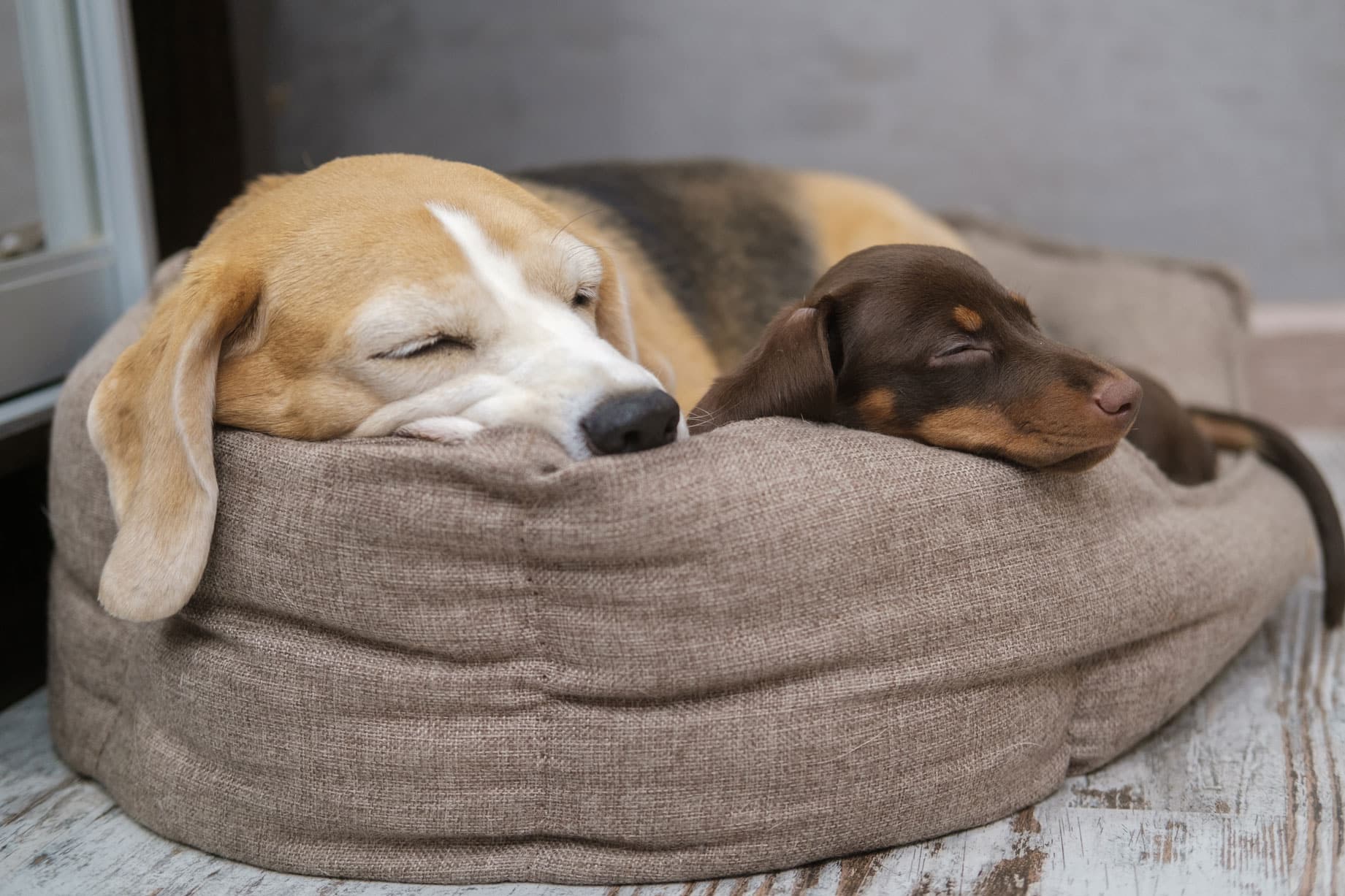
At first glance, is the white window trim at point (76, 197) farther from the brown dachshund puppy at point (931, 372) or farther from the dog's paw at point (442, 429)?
the brown dachshund puppy at point (931, 372)

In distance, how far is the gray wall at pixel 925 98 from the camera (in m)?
4.33

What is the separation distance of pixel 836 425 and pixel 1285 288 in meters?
3.26

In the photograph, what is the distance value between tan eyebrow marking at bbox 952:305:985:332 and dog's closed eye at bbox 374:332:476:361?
748 mm

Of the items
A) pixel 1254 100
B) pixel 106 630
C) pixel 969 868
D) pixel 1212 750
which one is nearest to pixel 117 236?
pixel 106 630

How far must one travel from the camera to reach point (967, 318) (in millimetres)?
1974

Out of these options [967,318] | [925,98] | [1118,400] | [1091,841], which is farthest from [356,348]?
[925,98]

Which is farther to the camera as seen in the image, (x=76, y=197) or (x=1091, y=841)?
(x=76, y=197)

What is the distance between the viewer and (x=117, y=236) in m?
2.98

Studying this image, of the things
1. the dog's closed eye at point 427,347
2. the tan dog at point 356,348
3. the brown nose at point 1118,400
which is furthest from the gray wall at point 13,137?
the brown nose at point 1118,400

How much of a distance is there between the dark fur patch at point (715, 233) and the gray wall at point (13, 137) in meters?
1.07

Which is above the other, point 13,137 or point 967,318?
point 13,137

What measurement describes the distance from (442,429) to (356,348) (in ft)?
0.55

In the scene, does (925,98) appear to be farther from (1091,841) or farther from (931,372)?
(1091,841)

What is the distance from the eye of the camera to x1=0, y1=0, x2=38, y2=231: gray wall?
266cm
